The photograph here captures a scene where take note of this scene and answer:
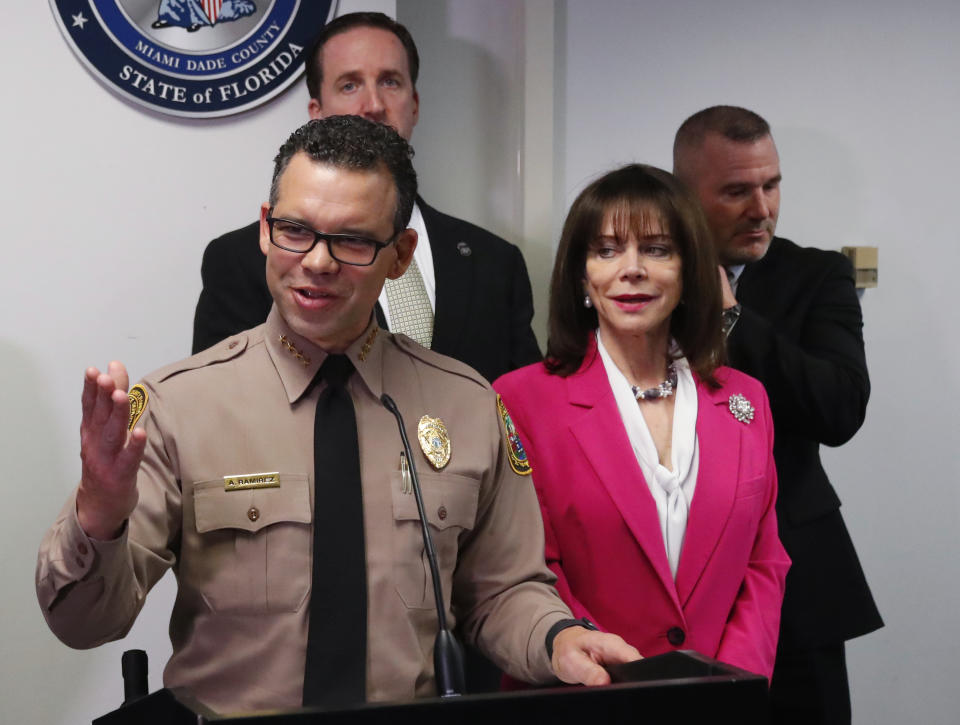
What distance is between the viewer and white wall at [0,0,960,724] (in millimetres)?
2398

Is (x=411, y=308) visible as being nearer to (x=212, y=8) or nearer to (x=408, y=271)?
(x=408, y=271)

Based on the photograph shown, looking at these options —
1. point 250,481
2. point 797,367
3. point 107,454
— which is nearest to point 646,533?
point 797,367

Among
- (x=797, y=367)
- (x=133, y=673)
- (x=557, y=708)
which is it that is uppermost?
(x=797, y=367)

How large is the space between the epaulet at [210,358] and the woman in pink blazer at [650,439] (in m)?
0.53

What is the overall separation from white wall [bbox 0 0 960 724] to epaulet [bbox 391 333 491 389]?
1.02 metres

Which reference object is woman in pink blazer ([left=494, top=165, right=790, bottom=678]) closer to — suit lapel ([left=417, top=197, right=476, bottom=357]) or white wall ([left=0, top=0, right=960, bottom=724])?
suit lapel ([left=417, top=197, right=476, bottom=357])

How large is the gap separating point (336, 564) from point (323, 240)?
1.36ft

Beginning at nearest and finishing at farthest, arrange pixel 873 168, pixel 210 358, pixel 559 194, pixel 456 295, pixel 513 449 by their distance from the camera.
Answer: pixel 210 358, pixel 513 449, pixel 456 295, pixel 559 194, pixel 873 168

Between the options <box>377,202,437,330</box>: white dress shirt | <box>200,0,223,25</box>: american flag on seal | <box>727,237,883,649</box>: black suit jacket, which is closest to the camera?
<box>727,237,883,649</box>: black suit jacket

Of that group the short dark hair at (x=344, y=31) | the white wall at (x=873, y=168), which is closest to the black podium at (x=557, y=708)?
the short dark hair at (x=344, y=31)

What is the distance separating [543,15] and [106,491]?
7.03ft

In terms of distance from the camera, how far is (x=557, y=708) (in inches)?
37.3

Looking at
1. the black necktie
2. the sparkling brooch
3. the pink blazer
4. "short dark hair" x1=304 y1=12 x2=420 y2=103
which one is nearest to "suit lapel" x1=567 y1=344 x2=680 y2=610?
the pink blazer

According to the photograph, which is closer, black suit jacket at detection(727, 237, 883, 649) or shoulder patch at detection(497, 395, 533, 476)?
shoulder patch at detection(497, 395, 533, 476)
